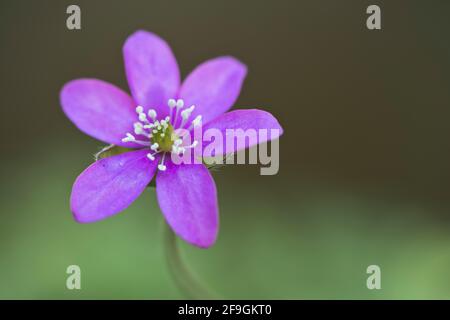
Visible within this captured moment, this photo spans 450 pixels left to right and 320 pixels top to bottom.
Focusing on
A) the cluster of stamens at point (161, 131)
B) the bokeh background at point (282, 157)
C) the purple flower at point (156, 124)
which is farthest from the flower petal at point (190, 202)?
the bokeh background at point (282, 157)

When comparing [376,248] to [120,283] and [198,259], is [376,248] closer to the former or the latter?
[198,259]

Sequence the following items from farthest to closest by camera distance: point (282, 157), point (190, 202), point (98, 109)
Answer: point (282, 157) → point (98, 109) → point (190, 202)

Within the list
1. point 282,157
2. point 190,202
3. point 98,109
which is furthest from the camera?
point 282,157

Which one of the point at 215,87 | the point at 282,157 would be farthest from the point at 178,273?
the point at 282,157

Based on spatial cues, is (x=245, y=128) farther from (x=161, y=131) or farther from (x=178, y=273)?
A: (x=178, y=273)

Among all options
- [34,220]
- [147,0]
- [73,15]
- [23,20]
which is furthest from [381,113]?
[23,20]

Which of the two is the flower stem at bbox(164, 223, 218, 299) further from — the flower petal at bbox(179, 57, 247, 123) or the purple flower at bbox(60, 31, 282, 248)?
the flower petal at bbox(179, 57, 247, 123)
